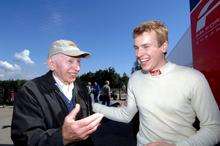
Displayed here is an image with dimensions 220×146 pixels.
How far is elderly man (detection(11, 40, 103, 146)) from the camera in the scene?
2.66 m

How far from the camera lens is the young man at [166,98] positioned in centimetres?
292

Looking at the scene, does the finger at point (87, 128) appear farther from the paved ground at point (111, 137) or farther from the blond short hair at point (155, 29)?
the paved ground at point (111, 137)

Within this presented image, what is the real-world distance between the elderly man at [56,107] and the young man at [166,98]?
560mm

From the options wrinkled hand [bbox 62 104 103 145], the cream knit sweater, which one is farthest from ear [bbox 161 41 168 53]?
wrinkled hand [bbox 62 104 103 145]

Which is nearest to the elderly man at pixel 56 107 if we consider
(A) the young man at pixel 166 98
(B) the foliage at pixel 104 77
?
(A) the young man at pixel 166 98

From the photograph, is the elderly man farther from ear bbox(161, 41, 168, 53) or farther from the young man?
ear bbox(161, 41, 168, 53)

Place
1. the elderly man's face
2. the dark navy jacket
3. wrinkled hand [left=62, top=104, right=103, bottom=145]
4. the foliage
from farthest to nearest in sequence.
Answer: the foliage < the elderly man's face < the dark navy jacket < wrinkled hand [left=62, top=104, right=103, bottom=145]

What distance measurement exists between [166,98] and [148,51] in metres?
0.46

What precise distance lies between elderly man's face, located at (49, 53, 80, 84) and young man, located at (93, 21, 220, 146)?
57cm

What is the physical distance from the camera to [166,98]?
3109 millimetres

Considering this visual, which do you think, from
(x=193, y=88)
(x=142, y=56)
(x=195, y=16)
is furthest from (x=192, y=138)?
(x=195, y=16)

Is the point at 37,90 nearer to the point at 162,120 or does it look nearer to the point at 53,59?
the point at 53,59

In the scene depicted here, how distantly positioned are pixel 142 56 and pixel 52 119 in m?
0.97

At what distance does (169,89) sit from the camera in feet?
10.2
